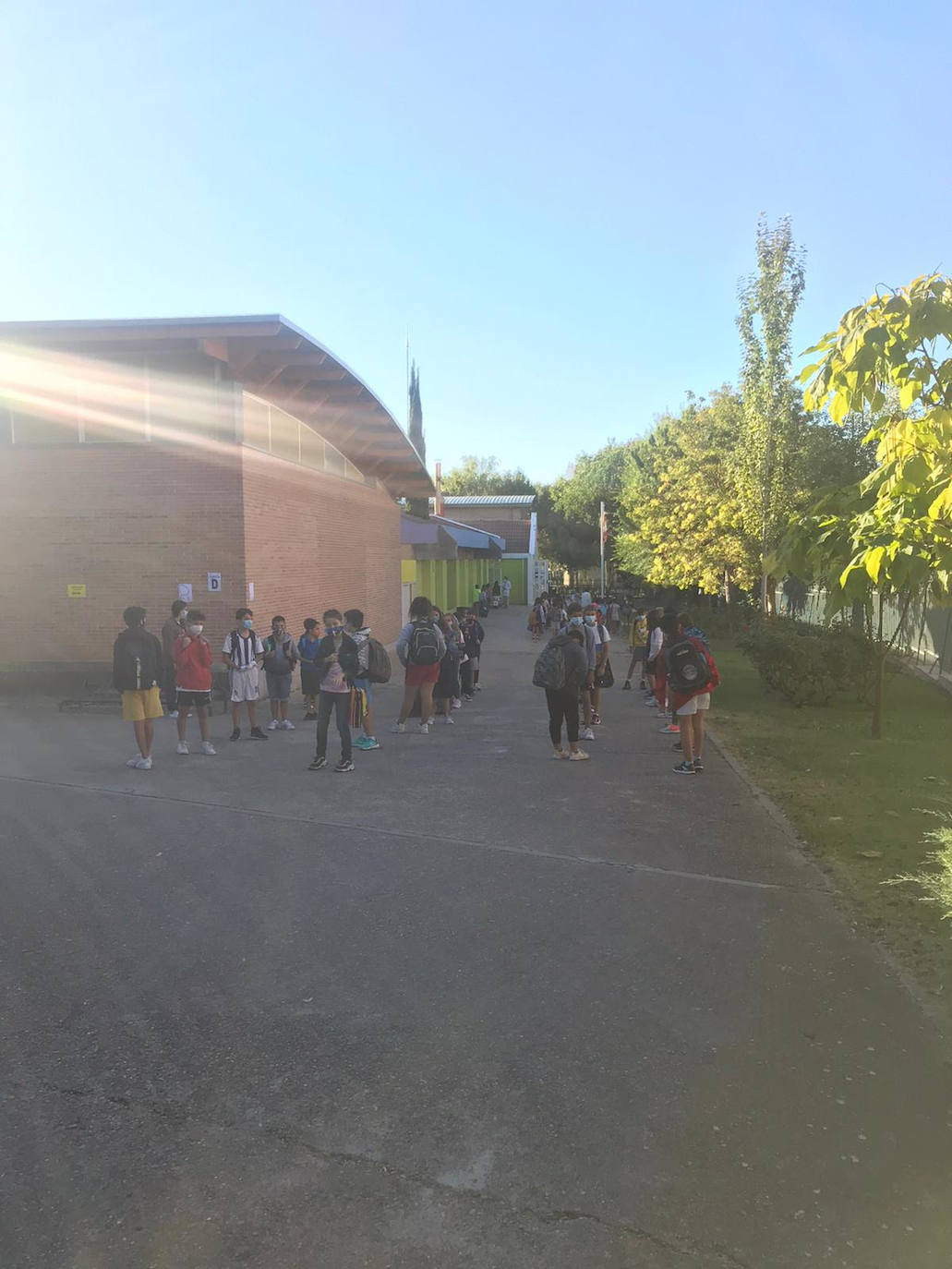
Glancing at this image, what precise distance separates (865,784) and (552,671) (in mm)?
3178

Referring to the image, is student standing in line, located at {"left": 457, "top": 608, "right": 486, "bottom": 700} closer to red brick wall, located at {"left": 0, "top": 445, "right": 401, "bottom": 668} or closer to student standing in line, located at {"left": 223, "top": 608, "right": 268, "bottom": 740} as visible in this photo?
red brick wall, located at {"left": 0, "top": 445, "right": 401, "bottom": 668}

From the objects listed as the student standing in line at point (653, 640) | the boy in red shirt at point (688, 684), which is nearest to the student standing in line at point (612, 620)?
the student standing in line at point (653, 640)

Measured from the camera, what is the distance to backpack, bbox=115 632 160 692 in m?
8.63

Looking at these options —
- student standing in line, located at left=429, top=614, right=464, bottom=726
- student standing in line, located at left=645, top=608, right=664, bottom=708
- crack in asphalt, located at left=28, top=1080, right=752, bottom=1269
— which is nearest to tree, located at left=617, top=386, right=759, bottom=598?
student standing in line, located at left=645, top=608, right=664, bottom=708

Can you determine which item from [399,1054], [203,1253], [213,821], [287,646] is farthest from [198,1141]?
[287,646]

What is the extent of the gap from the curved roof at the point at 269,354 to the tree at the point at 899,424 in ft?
31.0

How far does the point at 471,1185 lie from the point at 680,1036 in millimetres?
1260

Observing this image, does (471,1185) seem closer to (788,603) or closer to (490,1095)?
(490,1095)

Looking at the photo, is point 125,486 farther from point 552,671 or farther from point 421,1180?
point 421,1180

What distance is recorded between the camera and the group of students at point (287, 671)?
28.9 feet

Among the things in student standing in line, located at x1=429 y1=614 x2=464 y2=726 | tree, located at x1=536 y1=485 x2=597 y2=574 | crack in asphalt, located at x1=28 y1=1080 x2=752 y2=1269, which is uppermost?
tree, located at x1=536 y1=485 x2=597 y2=574

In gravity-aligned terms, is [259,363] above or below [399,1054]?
above

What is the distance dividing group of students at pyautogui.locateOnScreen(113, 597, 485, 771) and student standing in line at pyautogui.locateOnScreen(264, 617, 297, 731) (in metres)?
0.01

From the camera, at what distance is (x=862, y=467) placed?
846 inches
